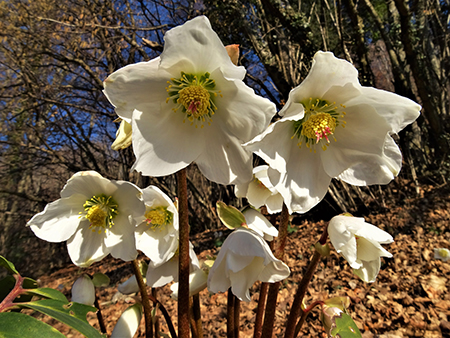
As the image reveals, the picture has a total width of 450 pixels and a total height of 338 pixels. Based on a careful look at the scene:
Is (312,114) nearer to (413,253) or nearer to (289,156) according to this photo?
(289,156)

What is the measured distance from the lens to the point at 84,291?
956 millimetres

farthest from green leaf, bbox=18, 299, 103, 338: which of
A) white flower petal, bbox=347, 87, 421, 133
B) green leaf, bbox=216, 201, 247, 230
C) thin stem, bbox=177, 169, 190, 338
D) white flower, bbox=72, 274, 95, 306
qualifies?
white flower petal, bbox=347, 87, 421, 133

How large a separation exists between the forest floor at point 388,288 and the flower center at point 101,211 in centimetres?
33

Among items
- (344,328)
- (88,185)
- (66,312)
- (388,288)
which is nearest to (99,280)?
(88,185)

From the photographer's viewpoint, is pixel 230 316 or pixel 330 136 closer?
pixel 330 136

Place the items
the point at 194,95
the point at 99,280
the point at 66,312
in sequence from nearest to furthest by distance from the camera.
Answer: the point at 66,312 → the point at 194,95 → the point at 99,280

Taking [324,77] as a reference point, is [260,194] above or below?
below

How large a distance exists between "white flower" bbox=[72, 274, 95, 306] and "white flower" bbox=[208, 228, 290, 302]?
A: 19.3 inches

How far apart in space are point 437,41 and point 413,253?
9.57ft

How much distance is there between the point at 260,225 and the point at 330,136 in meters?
0.36

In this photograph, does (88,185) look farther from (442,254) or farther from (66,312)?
(442,254)

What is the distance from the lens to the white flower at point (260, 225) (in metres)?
0.90

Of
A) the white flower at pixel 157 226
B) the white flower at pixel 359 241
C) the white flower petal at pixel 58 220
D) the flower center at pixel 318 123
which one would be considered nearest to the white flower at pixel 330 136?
the flower center at pixel 318 123

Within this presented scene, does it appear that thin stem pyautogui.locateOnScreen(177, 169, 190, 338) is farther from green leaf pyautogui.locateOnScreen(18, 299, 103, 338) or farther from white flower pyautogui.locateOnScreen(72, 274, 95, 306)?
white flower pyautogui.locateOnScreen(72, 274, 95, 306)
